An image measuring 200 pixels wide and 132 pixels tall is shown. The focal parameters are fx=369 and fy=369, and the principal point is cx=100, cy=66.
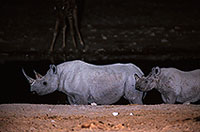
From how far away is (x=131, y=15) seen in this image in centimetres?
1697

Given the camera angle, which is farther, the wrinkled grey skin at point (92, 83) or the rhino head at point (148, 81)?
the wrinkled grey skin at point (92, 83)

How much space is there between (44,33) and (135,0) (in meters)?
7.31

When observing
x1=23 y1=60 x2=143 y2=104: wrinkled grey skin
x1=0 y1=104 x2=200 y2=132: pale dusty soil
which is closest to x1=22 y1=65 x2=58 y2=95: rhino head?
x1=23 y1=60 x2=143 y2=104: wrinkled grey skin

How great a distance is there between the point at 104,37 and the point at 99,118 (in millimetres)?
8242

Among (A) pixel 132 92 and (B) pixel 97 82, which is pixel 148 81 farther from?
→ (B) pixel 97 82

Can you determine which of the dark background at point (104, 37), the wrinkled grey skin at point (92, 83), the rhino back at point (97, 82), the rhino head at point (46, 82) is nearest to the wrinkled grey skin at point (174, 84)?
the wrinkled grey skin at point (92, 83)

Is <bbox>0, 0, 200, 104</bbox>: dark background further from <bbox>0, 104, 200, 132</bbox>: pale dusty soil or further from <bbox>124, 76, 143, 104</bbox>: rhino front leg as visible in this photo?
<bbox>0, 104, 200, 132</bbox>: pale dusty soil

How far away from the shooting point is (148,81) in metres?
7.80

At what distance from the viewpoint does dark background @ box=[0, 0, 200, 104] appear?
10.1 metres

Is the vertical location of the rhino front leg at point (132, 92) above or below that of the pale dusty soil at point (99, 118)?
below

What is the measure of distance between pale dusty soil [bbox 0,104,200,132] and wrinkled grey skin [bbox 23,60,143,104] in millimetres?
1112

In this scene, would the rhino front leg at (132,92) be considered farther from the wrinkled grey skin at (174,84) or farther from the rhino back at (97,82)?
the wrinkled grey skin at (174,84)

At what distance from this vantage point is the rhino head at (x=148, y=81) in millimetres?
7676

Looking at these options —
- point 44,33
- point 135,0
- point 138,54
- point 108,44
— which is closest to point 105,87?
point 138,54
